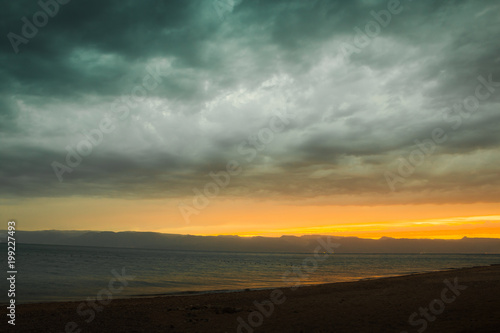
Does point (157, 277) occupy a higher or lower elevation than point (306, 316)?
lower

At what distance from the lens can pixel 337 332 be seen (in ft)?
42.1

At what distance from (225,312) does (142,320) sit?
4.34 m

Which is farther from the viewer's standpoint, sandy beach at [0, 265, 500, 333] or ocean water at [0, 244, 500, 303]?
ocean water at [0, 244, 500, 303]

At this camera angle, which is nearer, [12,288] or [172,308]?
[172,308]

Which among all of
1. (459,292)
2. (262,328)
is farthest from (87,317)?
(459,292)

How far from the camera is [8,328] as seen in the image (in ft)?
48.9

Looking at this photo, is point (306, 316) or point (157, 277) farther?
point (157, 277)

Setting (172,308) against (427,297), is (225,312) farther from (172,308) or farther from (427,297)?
(427,297)

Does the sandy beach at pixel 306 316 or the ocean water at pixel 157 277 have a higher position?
the sandy beach at pixel 306 316

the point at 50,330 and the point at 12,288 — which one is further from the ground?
the point at 50,330

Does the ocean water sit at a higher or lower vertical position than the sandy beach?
lower

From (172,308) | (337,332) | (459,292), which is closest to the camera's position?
(337,332)

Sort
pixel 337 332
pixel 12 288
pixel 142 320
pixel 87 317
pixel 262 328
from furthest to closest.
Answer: pixel 12 288 → pixel 87 317 → pixel 142 320 → pixel 262 328 → pixel 337 332

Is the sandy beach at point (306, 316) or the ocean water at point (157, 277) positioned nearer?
the sandy beach at point (306, 316)
